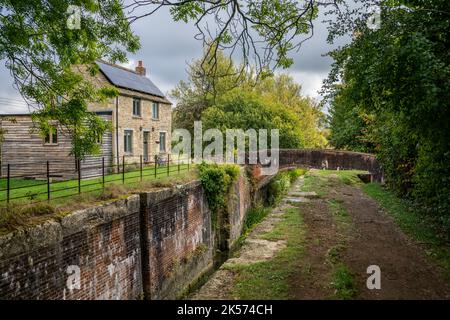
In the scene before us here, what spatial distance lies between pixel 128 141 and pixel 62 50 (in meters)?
14.8

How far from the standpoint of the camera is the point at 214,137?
29.5m

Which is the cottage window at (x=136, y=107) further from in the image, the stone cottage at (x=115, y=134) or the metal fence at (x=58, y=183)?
the metal fence at (x=58, y=183)

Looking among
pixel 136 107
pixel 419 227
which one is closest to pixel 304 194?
pixel 419 227

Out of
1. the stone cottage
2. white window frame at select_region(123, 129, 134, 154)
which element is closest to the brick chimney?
the stone cottage

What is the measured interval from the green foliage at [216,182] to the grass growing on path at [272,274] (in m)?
4.92

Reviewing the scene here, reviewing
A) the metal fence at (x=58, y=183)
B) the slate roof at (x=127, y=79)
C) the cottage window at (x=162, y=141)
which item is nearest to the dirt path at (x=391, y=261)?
the metal fence at (x=58, y=183)

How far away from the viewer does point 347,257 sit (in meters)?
8.60

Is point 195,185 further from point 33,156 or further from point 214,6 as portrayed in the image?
point 33,156

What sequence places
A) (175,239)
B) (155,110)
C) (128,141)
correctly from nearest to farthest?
(175,239) → (128,141) → (155,110)

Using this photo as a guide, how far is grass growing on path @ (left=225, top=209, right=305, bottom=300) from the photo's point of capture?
261 inches

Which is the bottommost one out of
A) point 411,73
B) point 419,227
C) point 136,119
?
point 419,227

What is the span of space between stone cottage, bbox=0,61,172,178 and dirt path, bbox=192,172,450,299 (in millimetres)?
8968

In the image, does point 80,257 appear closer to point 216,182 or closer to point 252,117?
point 216,182
